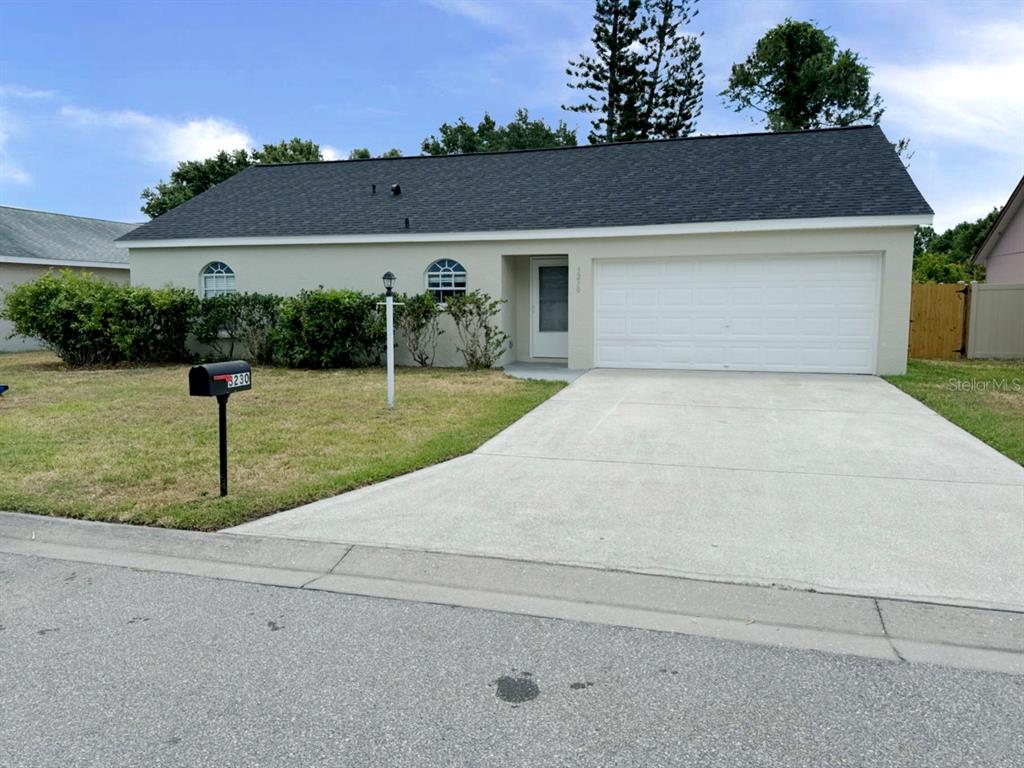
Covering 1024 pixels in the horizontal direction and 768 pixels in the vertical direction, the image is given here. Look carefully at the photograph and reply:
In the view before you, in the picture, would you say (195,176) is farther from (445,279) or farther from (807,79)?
(807,79)

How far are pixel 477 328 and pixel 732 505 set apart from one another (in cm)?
952

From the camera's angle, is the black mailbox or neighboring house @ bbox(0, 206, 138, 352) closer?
the black mailbox

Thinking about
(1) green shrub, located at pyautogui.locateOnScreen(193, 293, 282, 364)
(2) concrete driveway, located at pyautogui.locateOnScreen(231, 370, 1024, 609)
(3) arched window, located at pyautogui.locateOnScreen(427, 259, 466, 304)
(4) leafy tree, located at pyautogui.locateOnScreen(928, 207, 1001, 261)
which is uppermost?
(4) leafy tree, located at pyautogui.locateOnScreen(928, 207, 1001, 261)

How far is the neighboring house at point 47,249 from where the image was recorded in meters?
19.5

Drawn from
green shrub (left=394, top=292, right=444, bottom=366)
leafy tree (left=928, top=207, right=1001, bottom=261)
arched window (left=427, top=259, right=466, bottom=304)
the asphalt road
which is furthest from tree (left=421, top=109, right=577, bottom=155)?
the asphalt road

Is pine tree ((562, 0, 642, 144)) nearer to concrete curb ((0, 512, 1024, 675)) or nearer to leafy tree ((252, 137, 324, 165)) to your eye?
leafy tree ((252, 137, 324, 165))

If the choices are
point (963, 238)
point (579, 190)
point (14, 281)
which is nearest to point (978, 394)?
point (579, 190)

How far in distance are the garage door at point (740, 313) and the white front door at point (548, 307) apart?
4.66 feet

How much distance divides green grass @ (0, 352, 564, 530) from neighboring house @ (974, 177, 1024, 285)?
16.4 metres

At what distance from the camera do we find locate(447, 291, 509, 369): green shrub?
14000mm

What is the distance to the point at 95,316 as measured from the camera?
1427 cm

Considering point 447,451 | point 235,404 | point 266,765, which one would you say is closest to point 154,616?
point 266,765

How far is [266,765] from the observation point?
2.45 metres

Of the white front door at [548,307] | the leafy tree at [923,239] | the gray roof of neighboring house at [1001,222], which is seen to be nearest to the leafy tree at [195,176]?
the white front door at [548,307]
